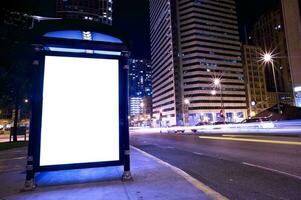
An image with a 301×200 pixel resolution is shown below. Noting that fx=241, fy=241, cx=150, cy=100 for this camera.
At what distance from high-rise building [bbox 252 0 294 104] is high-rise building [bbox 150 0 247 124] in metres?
22.4

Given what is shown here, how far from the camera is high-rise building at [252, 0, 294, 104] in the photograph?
132 m

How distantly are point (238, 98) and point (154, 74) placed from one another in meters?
62.2

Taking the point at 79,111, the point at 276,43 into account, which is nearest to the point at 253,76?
the point at 276,43

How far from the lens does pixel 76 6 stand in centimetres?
13350

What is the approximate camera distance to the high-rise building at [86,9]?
427ft

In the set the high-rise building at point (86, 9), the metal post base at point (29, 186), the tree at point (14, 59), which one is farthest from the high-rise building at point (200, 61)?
the metal post base at point (29, 186)

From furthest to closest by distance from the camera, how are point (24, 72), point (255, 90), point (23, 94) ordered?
1. point (255, 90)
2. point (23, 94)
3. point (24, 72)

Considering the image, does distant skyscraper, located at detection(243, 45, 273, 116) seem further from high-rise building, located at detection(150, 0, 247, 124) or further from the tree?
the tree

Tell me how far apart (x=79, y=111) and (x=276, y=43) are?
158 meters

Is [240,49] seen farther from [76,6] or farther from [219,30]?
[76,6]

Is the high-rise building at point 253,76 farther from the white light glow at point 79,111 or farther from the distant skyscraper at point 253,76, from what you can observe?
the white light glow at point 79,111

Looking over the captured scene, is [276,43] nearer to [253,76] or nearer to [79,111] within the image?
[253,76]

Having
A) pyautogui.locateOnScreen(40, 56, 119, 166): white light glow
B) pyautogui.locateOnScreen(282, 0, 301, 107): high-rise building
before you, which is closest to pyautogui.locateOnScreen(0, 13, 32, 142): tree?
pyautogui.locateOnScreen(40, 56, 119, 166): white light glow

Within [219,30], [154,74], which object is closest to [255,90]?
[219,30]
